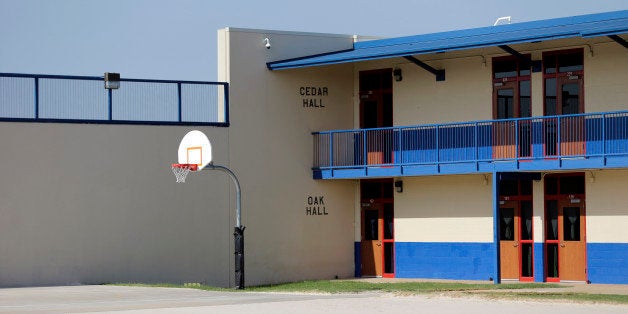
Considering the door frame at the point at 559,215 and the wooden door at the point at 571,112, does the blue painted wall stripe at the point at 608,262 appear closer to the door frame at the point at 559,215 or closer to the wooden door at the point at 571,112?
the door frame at the point at 559,215

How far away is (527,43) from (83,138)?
36.6 feet

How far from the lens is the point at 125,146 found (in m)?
33.2

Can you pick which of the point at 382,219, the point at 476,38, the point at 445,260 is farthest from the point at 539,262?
the point at 476,38

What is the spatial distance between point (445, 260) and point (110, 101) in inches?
378

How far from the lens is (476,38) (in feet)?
109

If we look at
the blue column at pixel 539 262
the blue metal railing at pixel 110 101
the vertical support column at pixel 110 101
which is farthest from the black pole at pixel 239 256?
the blue column at pixel 539 262

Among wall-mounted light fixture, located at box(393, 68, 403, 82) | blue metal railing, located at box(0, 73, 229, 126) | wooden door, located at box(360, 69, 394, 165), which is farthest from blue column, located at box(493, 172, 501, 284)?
blue metal railing, located at box(0, 73, 229, 126)

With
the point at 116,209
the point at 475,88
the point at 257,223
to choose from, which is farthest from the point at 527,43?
the point at 116,209

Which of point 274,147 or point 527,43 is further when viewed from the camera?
point 274,147

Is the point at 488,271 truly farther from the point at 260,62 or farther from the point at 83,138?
the point at 83,138

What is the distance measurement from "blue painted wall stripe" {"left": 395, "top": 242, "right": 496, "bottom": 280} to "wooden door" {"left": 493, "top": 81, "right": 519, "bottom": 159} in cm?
239

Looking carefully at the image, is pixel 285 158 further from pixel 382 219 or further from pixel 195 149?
pixel 195 149

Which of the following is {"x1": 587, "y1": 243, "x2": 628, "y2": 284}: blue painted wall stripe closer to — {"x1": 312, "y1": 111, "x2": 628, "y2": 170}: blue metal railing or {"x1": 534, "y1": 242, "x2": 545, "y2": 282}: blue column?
{"x1": 534, "y1": 242, "x2": 545, "y2": 282}: blue column

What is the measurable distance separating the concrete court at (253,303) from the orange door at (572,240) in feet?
24.3
